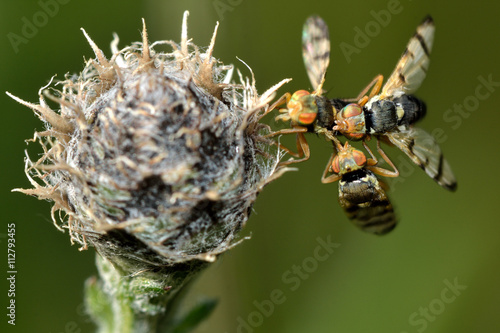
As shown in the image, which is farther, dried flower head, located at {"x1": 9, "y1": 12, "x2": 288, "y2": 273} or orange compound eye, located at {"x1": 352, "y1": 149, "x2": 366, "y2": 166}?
orange compound eye, located at {"x1": 352, "y1": 149, "x2": 366, "y2": 166}

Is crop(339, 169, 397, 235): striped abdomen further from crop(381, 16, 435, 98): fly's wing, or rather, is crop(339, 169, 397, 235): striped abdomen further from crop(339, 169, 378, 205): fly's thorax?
crop(381, 16, 435, 98): fly's wing

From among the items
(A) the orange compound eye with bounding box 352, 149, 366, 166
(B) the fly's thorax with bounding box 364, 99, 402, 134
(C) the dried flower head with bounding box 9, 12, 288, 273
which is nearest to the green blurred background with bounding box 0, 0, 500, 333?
(B) the fly's thorax with bounding box 364, 99, 402, 134

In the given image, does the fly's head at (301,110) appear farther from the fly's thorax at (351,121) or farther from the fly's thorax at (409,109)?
the fly's thorax at (409,109)

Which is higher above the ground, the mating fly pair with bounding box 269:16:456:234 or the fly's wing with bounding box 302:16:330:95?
the fly's wing with bounding box 302:16:330:95

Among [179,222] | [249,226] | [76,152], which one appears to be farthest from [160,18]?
[179,222]

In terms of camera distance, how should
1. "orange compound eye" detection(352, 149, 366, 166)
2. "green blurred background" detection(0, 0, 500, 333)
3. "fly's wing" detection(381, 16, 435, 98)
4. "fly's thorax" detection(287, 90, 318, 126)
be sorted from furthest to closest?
1. "green blurred background" detection(0, 0, 500, 333)
2. "fly's wing" detection(381, 16, 435, 98)
3. "orange compound eye" detection(352, 149, 366, 166)
4. "fly's thorax" detection(287, 90, 318, 126)

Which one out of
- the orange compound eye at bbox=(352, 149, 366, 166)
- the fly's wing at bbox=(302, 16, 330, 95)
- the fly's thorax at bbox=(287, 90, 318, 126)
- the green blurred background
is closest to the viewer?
the fly's thorax at bbox=(287, 90, 318, 126)
